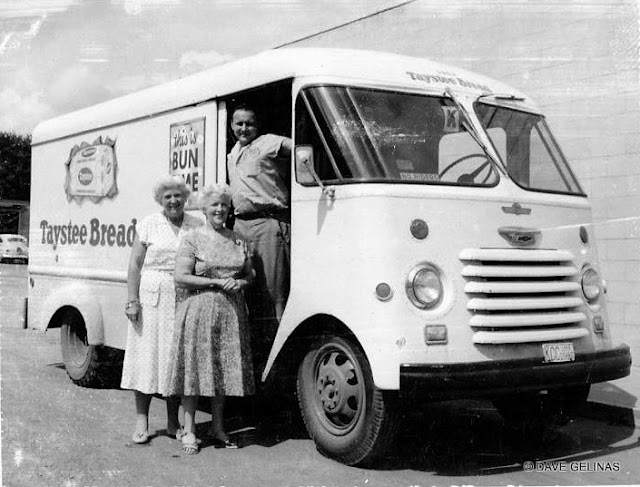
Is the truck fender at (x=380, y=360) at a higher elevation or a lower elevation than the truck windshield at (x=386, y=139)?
lower

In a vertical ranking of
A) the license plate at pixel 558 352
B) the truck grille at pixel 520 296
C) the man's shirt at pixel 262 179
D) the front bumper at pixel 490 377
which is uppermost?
the man's shirt at pixel 262 179

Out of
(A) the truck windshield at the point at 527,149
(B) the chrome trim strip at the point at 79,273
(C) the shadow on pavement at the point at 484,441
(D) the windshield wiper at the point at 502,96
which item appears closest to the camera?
(C) the shadow on pavement at the point at 484,441

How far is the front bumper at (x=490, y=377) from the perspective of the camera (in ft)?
16.0

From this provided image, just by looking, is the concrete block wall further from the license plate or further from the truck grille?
the license plate

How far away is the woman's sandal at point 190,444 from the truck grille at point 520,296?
213 cm

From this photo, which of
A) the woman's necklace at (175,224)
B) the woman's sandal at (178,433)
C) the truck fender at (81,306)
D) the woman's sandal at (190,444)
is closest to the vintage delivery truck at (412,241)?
the woman's necklace at (175,224)

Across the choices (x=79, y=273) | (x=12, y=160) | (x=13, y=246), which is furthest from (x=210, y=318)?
(x=13, y=246)

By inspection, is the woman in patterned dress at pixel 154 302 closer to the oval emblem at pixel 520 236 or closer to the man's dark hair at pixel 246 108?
the man's dark hair at pixel 246 108

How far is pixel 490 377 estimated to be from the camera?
5.00 m

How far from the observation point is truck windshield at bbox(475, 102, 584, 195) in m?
5.88

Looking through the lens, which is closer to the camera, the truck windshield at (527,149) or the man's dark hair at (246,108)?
the truck windshield at (527,149)

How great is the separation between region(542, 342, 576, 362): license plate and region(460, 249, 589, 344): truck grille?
0.05 meters

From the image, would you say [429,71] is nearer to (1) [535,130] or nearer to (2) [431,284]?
(1) [535,130]

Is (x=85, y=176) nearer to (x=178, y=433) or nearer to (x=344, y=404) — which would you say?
(x=178, y=433)
